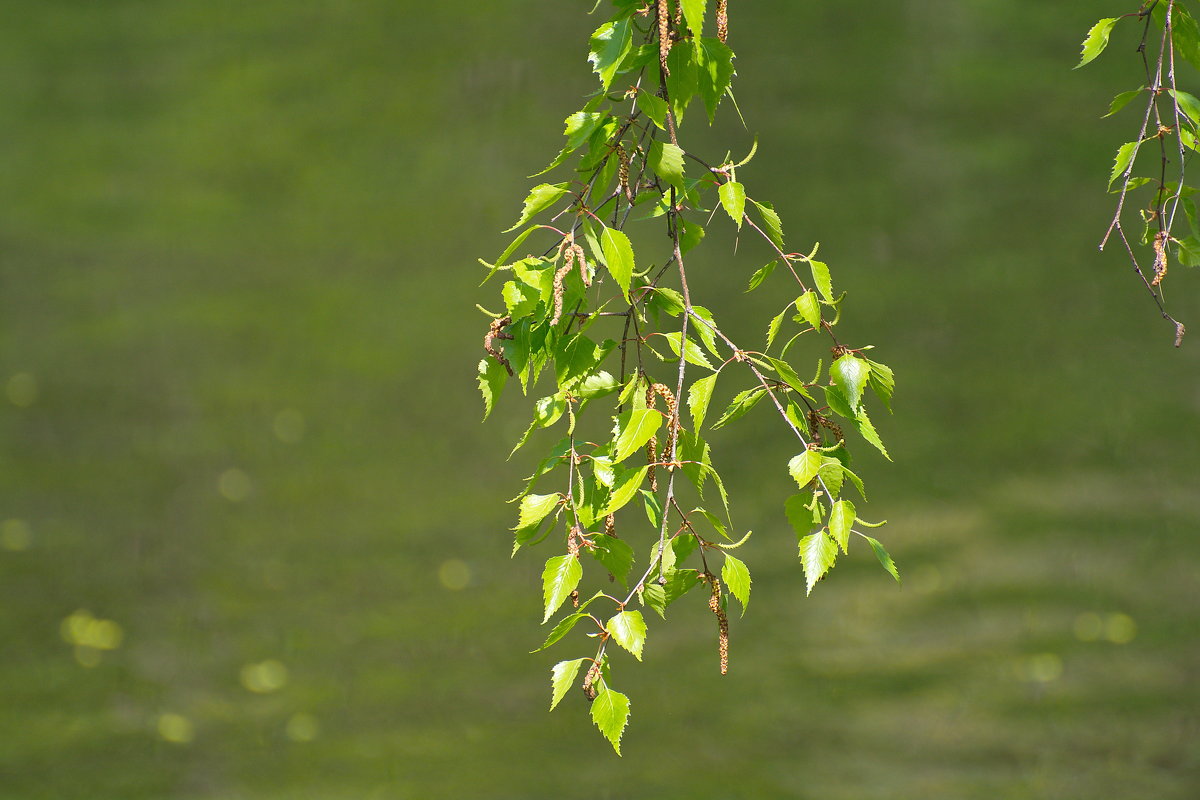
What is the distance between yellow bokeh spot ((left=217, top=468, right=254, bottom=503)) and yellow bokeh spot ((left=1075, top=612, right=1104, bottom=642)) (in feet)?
4.75

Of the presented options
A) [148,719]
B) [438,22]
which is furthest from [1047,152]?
[148,719]

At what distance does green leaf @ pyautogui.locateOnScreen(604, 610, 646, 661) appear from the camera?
2.69 feet

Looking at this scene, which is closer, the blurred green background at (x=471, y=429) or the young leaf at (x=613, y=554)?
the young leaf at (x=613, y=554)

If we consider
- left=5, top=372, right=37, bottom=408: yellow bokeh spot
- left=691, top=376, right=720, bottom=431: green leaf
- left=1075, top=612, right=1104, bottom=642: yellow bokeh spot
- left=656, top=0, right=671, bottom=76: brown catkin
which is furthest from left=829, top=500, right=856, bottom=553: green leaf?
left=5, top=372, right=37, bottom=408: yellow bokeh spot

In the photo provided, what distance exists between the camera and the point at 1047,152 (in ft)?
6.20

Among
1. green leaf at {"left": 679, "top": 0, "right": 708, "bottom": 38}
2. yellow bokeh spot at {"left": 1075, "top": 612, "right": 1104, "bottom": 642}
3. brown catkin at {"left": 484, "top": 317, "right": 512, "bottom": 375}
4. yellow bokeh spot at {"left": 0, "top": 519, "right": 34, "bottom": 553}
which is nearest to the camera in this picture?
green leaf at {"left": 679, "top": 0, "right": 708, "bottom": 38}

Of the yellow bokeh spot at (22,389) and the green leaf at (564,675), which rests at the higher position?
the yellow bokeh spot at (22,389)

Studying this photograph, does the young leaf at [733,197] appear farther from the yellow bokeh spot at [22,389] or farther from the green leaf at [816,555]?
the yellow bokeh spot at [22,389]

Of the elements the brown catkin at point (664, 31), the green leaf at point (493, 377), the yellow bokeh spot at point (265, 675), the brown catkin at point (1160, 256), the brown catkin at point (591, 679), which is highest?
the yellow bokeh spot at point (265, 675)

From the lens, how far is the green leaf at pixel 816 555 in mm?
854

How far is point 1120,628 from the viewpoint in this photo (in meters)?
1.96

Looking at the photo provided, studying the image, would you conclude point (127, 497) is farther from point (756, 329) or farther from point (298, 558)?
point (756, 329)

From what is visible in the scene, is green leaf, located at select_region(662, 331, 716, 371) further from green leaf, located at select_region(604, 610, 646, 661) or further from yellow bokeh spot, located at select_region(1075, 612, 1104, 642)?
yellow bokeh spot, located at select_region(1075, 612, 1104, 642)

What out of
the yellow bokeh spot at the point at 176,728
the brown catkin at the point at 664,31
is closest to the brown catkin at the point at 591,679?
the brown catkin at the point at 664,31
